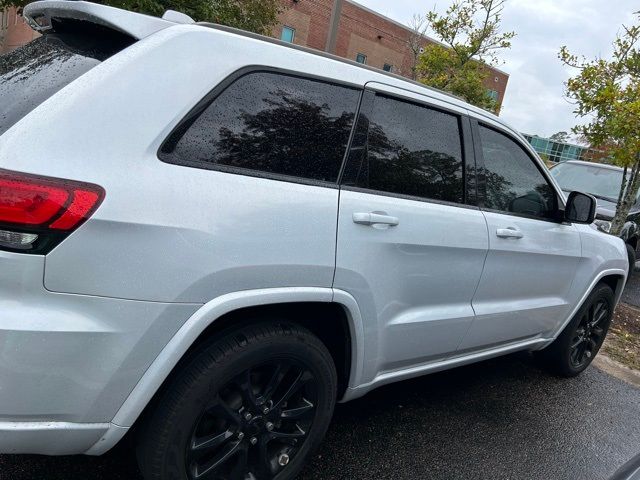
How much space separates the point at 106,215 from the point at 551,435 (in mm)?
3025

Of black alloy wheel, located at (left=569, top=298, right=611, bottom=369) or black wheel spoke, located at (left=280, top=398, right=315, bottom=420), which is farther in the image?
black alloy wheel, located at (left=569, top=298, right=611, bottom=369)

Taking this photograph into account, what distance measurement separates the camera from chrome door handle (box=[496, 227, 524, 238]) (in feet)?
9.44

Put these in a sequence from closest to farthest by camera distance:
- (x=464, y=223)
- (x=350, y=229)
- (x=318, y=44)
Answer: (x=350, y=229), (x=464, y=223), (x=318, y=44)

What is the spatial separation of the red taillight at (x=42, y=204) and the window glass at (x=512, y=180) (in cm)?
218

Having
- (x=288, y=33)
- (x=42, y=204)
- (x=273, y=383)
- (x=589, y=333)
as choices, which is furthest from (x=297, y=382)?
(x=288, y=33)

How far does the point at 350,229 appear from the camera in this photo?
2139 mm

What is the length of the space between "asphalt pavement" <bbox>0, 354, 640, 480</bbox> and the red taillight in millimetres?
1324

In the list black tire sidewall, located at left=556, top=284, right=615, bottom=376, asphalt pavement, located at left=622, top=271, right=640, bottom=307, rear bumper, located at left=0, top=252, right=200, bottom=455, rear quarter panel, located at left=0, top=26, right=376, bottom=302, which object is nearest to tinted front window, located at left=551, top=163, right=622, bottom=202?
asphalt pavement, located at left=622, top=271, right=640, bottom=307

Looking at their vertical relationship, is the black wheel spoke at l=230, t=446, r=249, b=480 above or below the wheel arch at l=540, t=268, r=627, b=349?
below

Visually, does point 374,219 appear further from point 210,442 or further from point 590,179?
point 590,179

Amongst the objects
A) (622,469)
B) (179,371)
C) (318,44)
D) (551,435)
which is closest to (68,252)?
(179,371)

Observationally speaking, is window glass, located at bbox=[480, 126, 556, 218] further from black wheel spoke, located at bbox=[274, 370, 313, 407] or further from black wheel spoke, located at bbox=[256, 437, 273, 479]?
black wheel spoke, located at bbox=[256, 437, 273, 479]

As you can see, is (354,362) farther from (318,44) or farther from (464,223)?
(318,44)

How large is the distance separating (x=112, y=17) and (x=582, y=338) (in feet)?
13.2
